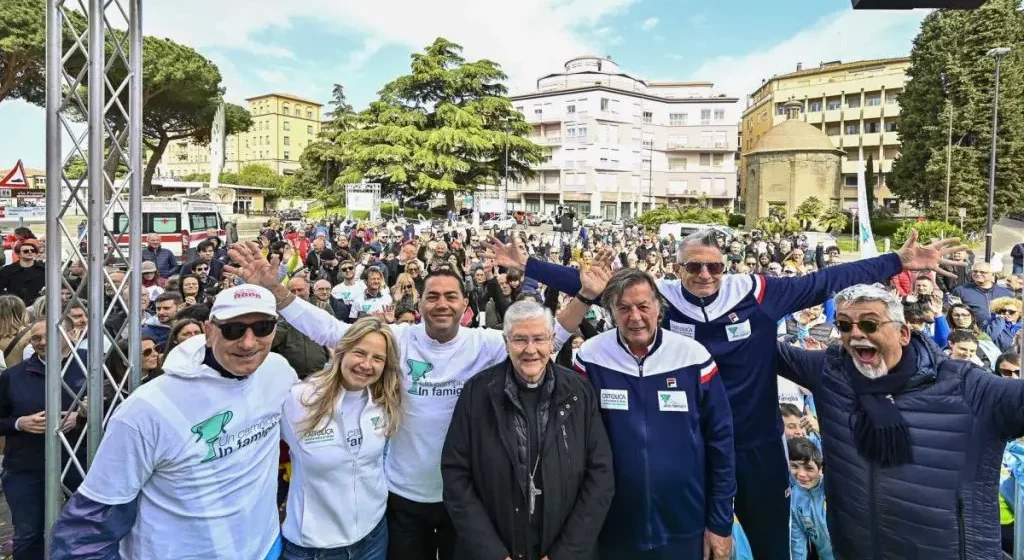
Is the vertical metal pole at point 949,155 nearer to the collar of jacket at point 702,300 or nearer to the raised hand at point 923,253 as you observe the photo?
the raised hand at point 923,253

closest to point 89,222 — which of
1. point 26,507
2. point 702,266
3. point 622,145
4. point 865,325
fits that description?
point 26,507

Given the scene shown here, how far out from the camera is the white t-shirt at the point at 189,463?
6.60ft

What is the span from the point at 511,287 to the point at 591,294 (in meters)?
4.24


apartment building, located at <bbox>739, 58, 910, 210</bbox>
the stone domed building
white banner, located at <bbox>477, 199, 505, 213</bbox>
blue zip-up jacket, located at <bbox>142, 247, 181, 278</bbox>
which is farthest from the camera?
apartment building, located at <bbox>739, 58, 910, 210</bbox>

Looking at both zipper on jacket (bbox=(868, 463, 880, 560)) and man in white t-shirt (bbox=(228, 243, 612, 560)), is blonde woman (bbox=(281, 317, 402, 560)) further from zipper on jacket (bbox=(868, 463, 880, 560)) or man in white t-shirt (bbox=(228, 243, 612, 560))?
zipper on jacket (bbox=(868, 463, 880, 560))

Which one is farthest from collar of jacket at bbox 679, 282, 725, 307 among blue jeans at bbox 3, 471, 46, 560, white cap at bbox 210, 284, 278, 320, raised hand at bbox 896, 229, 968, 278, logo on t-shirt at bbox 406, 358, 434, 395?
blue jeans at bbox 3, 471, 46, 560

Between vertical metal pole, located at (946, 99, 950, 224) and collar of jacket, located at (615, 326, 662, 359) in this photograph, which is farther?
vertical metal pole, located at (946, 99, 950, 224)

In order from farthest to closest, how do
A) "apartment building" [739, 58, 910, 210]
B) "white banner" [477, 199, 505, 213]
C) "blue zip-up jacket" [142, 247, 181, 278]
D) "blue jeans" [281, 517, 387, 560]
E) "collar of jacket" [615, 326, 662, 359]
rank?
"apartment building" [739, 58, 910, 210], "white banner" [477, 199, 505, 213], "blue zip-up jacket" [142, 247, 181, 278], "collar of jacket" [615, 326, 662, 359], "blue jeans" [281, 517, 387, 560]

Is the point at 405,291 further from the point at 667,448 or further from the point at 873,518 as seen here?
the point at 873,518

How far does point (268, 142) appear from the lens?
115m

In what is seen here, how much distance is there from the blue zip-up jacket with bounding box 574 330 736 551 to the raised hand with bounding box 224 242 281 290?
6.16ft

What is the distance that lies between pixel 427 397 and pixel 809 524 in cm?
253

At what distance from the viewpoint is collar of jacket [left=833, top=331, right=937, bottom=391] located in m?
2.40

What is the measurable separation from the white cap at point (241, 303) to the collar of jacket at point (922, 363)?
2555 mm
